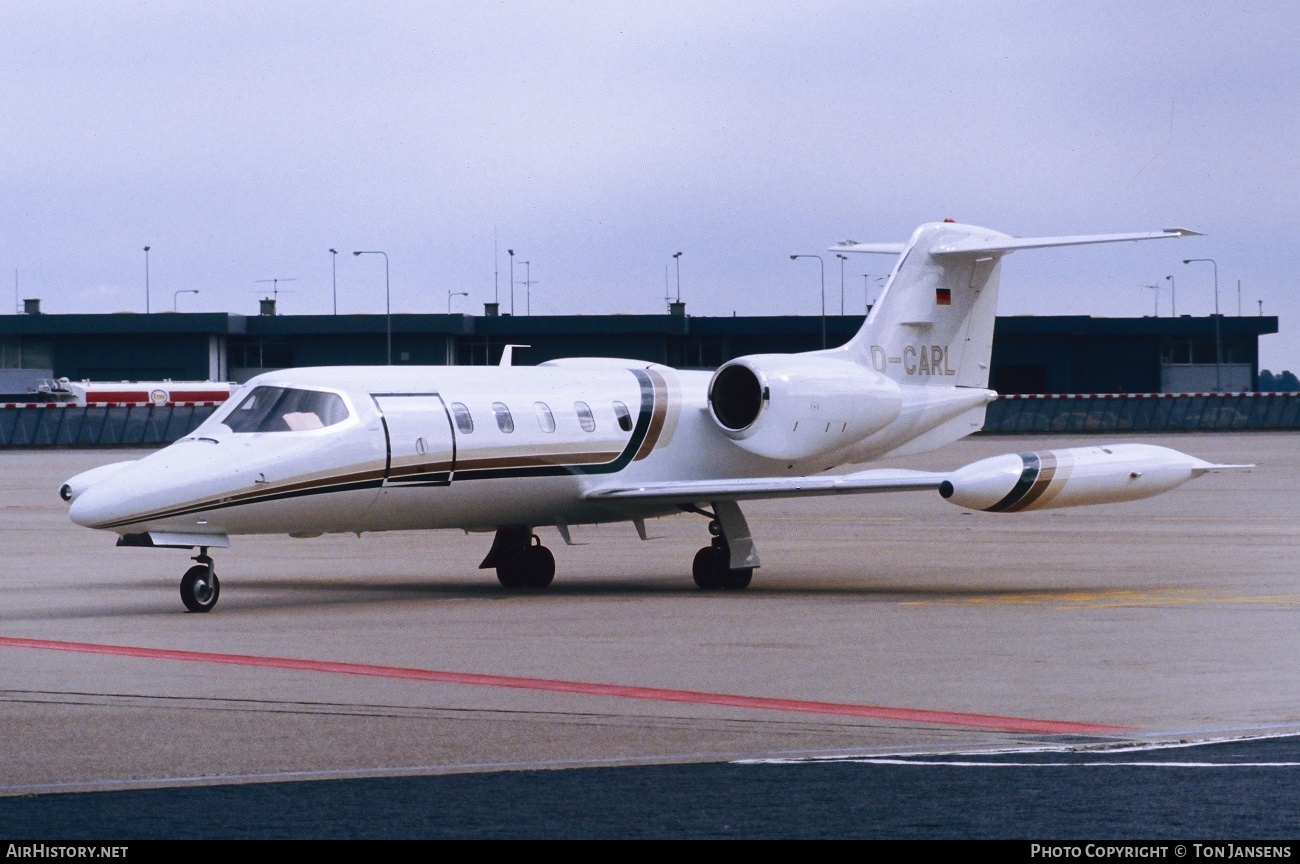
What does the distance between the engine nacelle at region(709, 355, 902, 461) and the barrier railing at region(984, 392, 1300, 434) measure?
53327 mm

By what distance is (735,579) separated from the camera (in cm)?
2122

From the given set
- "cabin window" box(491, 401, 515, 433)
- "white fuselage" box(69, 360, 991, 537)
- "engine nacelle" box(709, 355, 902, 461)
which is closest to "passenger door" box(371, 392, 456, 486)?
"white fuselage" box(69, 360, 991, 537)

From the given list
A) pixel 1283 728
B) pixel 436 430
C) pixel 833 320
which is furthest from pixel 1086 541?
pixel 833 320

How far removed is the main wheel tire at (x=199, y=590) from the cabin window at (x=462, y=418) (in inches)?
125

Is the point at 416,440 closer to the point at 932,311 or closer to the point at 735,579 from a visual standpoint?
the point at 735,579

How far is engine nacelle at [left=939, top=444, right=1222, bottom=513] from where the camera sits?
19469 millimetres

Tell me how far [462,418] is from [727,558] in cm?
335

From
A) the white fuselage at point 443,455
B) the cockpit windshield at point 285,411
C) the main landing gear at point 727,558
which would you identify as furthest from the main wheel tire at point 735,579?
the cockpit windshield at point 285,411

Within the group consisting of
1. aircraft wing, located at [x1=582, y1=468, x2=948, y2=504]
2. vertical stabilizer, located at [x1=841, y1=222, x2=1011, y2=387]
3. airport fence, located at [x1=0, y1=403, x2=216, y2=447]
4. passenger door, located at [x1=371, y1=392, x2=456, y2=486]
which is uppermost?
vertical stabilizer, located at [x1=841, y1=222, x2=1011, y2=387]

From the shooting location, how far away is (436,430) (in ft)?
64.9

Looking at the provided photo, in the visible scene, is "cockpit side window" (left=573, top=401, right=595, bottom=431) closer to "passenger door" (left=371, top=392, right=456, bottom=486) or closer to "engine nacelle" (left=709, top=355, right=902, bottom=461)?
"engine nacelle" (left=709, top=355, right=902, bottom=461)

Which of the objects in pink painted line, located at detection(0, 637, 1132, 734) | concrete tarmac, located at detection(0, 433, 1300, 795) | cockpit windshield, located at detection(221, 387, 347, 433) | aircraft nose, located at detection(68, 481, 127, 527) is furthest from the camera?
cockpit windshield, located at detection(221, 387, 347, 433)

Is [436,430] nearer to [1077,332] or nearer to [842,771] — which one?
[842,771]

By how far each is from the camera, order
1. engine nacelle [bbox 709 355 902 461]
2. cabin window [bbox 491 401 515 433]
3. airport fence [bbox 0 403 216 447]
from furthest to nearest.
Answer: airport fence [bbox 0 403 216 447] → engine nacelle [bbox 709 355 902 461] → cabin window [bbox 491 401 515 433]
